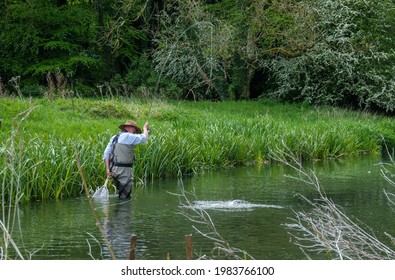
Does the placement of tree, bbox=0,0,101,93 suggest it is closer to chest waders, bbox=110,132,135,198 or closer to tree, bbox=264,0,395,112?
tree, bbox=264,0,395,112

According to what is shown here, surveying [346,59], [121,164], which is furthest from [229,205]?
[346,59]

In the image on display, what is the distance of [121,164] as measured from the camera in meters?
13.2

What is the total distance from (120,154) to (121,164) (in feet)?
0.54

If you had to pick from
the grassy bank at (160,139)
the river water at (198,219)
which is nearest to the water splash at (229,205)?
the river water at (198,219)

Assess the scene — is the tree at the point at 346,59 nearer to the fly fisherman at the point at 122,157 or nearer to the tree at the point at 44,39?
the tree at the point at 44,39

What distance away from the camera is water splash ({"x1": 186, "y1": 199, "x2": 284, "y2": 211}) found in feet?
41.2

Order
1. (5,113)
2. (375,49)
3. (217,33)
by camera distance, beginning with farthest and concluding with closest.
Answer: (375,49) < (217,33) < (5,113)

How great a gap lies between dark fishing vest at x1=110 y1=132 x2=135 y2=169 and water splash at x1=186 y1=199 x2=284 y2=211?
1.28 meters

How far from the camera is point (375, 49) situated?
32.8 meters

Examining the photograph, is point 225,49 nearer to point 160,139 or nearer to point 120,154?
point 160,139

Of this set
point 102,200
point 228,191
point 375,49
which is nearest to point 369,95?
point 375,49

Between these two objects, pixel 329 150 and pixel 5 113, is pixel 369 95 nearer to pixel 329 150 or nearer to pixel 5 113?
pixel 329 150

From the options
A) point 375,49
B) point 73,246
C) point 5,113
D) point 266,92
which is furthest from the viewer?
point 266,92
